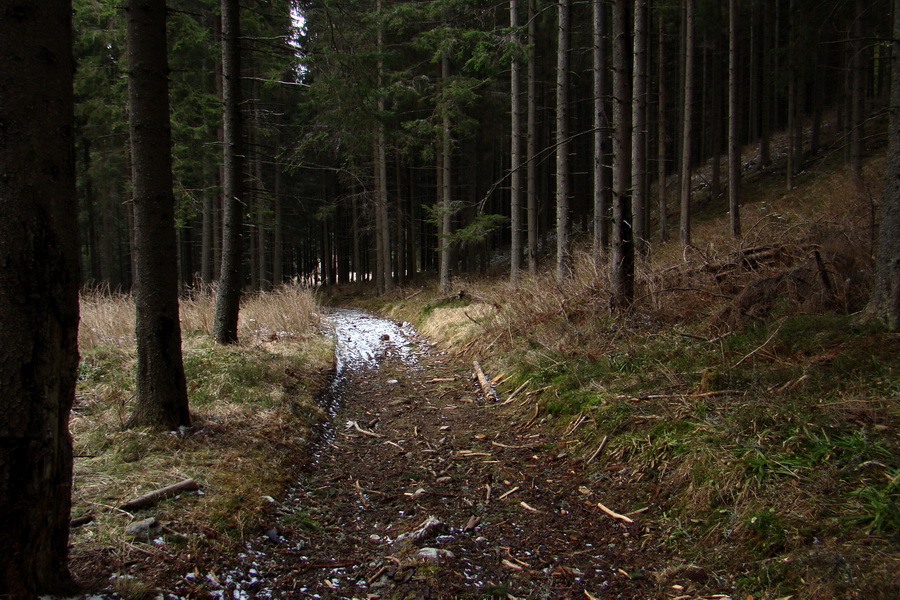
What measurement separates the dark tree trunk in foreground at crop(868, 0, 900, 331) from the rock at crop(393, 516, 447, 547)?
405 cm

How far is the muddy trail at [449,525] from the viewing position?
2791mm

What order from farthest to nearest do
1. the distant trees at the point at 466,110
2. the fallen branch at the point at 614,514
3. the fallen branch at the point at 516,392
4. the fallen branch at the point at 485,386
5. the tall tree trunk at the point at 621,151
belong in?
the distant trees at the point at 466,110 → the tall tree trunk at the point at 621,151 → the fallen branch at the point at 485,386 → the fallen branch at the point at 516,392 → the fallen branch at the point at 614,514

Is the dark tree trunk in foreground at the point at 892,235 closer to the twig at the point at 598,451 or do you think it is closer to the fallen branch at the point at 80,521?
the twig at the point at 598,451

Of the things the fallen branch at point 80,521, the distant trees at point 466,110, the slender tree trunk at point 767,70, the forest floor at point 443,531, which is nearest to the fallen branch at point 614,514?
the forest floor at point 443,531

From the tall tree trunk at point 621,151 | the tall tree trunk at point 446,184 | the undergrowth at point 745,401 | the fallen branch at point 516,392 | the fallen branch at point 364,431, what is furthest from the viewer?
the tall tree trunk at point 446,184

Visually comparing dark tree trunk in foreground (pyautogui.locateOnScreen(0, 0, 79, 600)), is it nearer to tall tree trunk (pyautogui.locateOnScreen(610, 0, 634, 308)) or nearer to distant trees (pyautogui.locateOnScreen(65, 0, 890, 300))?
distant trees (pyautogui.locateOnScreen(65, 0, 890, 300))

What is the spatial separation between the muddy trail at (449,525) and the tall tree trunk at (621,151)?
2534 millimetres

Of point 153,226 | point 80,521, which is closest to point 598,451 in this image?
point 80,521

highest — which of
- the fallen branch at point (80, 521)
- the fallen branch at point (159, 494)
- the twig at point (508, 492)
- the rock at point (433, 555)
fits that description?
the fallen branch at point (80, 521)

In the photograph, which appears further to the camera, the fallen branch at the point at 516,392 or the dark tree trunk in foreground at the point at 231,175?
the dark tree trunk in foreground at the point at 231,175

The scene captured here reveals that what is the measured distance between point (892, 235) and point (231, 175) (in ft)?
26.9

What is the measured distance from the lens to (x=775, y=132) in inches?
1142

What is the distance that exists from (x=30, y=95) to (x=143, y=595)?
235 cm

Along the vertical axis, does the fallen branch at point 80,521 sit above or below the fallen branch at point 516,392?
above
